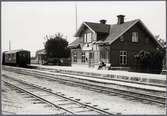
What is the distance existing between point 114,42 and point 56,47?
20.8m

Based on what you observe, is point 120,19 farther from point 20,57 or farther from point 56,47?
point 56,47

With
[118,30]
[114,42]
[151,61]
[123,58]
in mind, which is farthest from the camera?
[118,30]

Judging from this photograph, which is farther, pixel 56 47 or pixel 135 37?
pixel 56 47

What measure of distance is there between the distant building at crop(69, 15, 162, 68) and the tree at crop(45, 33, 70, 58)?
12590 mm

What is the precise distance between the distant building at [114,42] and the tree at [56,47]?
12590 mm

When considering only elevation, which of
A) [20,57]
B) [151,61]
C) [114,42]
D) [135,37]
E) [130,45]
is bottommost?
[151,61]

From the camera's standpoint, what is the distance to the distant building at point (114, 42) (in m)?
34.1

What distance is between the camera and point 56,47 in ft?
173

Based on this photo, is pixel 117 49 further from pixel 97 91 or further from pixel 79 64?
pixel 97 91

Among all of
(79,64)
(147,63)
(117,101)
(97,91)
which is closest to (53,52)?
(79,64)

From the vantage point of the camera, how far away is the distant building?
34.1m

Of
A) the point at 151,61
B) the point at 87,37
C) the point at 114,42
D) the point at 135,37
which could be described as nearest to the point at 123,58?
the point at 114,42

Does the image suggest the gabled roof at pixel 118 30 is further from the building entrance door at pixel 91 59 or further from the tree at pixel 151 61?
the tree at pixel 151 61

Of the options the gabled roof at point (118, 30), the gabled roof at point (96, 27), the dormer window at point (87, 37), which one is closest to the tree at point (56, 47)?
the gabled roof at point (96, 27)
